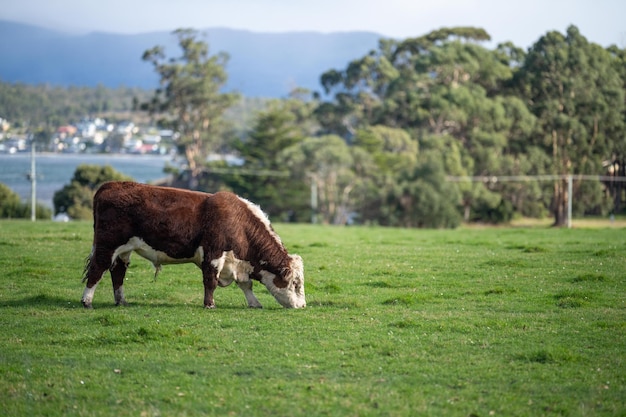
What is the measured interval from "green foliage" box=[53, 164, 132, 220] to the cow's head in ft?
178

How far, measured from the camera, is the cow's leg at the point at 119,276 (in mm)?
14891

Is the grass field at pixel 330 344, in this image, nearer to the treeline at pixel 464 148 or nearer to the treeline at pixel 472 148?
the treeline at pixel 464 148

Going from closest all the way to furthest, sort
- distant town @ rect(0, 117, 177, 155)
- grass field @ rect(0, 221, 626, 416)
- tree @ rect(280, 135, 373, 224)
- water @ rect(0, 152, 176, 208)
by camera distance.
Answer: grass field @ rect(0, 221, 626, 416), tree @ rect(280, 135, 373, 224), water @ rect(0, 152, 176, 208), distant town @ rect(0, 117, 177, 155)

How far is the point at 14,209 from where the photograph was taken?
59.5 meters

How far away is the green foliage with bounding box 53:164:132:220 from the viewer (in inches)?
2692

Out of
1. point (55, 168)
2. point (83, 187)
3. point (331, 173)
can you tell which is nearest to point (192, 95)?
point (55, 168)

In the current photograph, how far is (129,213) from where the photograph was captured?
14.7m

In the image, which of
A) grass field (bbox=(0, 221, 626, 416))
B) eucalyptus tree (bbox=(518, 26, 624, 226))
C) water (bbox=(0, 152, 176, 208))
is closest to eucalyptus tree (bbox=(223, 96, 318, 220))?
water (bbox=(0, 152, 176, 208))

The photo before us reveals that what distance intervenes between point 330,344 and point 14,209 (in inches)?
2046

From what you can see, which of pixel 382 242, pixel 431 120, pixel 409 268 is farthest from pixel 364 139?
pixel 409 268

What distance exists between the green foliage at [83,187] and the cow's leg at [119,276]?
53.4m

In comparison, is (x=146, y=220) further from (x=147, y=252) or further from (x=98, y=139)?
(x=98, y=139)

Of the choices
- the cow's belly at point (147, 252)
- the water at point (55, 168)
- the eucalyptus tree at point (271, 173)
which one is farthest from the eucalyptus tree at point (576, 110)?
the cow's belly at point (147, 252)

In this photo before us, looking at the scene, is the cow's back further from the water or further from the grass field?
the water
